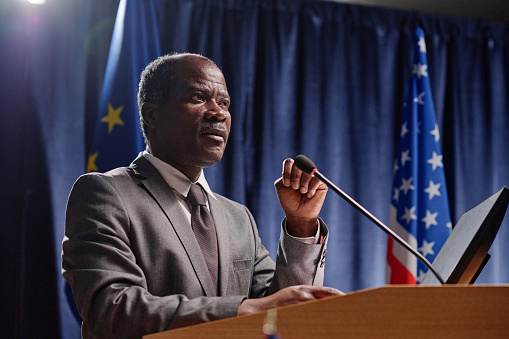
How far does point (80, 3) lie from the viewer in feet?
10.3

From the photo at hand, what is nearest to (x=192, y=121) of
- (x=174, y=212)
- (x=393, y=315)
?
(x=174, y=212)

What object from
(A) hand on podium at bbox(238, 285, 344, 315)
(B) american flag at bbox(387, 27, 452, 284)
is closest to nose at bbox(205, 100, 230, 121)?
(A) hand on podium at bbox(238, 285, 344, 315)

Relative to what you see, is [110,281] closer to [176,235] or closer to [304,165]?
[176,235]

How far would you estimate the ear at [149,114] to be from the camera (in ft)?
6.01

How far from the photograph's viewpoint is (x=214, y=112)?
5.75 ft

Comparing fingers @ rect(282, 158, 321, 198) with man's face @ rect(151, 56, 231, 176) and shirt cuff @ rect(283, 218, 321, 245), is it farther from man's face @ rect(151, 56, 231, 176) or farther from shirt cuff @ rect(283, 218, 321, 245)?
man's face @ rect(151, 56, 231, 176)

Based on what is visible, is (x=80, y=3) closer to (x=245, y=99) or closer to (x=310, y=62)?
(x=245, y=99)

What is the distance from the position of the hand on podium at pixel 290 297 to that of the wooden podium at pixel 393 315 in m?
0.14

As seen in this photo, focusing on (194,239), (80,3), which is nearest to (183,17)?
(80,3)

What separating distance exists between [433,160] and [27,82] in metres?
2.31

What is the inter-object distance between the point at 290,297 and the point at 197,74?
0.97 metres

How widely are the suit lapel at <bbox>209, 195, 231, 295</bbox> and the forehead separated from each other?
37 centimetres

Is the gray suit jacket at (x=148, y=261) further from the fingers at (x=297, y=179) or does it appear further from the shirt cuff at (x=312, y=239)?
the fingers at (x=297, y=179)

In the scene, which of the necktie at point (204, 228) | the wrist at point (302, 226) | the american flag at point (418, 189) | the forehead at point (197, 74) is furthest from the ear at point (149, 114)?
the american flag at point (418, 189)
